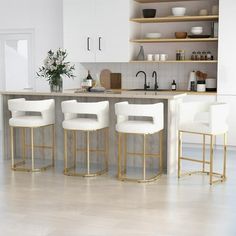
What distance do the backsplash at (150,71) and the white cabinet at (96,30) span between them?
1.43 feet

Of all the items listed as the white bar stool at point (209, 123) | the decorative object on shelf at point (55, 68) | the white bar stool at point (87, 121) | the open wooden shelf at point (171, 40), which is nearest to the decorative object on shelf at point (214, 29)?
the open wooden shelf at point (171, 40)

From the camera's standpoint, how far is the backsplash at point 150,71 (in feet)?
26.9

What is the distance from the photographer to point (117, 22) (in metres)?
8.04

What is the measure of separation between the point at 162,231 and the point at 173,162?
213 centimetres

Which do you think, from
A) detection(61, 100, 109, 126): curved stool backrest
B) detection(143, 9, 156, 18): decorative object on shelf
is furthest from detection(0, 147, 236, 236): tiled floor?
detection(143, 9, 156, 18): decorative object on shelf

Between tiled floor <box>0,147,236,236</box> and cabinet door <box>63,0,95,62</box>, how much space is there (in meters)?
3.03

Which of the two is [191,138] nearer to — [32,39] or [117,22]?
[117,22]

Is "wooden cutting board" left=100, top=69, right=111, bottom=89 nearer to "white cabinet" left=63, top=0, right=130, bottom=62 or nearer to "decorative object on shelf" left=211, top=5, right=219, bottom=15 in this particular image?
"white cabinet" left=63, top=0, right=130, bottom=62

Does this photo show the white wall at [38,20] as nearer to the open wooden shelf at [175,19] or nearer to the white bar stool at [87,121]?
the open wooden shelf at [175,19]

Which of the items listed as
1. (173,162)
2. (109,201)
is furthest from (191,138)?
(109,201)

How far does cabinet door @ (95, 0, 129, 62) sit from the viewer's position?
8000 millimetres

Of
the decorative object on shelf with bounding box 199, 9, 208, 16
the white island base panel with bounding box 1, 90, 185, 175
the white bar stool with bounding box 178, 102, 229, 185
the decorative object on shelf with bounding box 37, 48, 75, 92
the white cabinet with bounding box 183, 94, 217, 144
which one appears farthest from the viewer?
the decorative object on shelf with bounding box 199, 9, 208, 16

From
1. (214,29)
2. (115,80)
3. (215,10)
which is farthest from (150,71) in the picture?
(215,10)

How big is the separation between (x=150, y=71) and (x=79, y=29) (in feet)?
4.68
